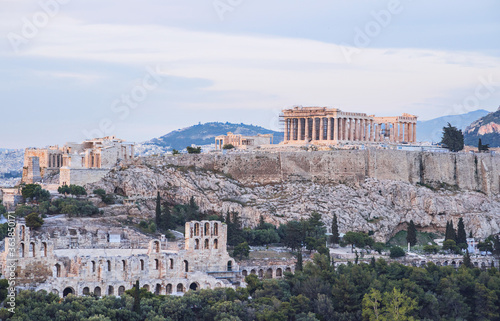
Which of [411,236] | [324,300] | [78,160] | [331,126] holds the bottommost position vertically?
[324,300]

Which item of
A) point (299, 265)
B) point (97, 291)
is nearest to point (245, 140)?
point (299, 265)

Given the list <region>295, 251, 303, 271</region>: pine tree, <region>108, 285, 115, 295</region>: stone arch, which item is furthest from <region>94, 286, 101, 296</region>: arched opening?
<region>295, 251, 303, 271</region>: pine tree

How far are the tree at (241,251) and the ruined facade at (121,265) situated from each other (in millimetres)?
5094

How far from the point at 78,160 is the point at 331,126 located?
→ 30.7 metres

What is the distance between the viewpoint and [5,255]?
61.3 m

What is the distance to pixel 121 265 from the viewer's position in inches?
2493

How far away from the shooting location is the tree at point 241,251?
7388 cm

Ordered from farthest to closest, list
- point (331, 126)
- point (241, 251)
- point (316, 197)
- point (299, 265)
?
point (331, 126) → point (316, 197) → point (241, 251) → point (299, 265)

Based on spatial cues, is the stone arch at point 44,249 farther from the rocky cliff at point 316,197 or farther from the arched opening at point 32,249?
the rocky cliff at point 316,197

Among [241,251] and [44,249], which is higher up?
[44,249]

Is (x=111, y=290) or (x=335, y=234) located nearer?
(x=111, y=290)

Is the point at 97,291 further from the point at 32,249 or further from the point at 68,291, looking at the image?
the point at 32,249

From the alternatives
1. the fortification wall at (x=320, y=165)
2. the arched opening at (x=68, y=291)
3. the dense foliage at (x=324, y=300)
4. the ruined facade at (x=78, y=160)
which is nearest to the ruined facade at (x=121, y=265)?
the arched opening at (x=68, y=291)

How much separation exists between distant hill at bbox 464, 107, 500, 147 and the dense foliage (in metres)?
107
